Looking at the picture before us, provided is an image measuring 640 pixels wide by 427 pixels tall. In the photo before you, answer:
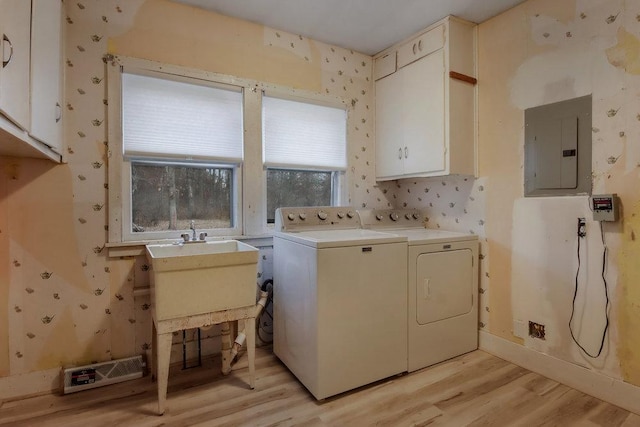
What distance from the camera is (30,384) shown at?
1846 mm

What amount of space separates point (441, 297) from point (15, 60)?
8.20ft

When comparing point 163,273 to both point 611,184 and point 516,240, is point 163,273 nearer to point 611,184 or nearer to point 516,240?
point 516,240

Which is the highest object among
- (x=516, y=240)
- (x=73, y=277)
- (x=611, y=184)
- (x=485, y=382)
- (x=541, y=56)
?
(x=541, y=56)

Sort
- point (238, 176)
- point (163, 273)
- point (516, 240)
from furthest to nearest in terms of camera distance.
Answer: point (238, 176)
point (516, 240)
point (163, 273)

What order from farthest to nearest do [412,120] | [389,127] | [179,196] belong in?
[389,127], [412,120], [179,196]

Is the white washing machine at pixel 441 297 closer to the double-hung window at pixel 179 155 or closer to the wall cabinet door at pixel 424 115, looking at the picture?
Result: the wall cabinet door at pixel 424 115

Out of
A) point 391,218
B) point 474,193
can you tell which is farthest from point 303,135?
point 474,193

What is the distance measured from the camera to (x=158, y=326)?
1647 millimetres

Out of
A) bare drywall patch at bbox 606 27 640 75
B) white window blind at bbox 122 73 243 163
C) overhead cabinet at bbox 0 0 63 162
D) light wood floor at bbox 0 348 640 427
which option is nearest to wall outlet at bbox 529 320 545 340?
light wood floor at bbox 0 348 640 427

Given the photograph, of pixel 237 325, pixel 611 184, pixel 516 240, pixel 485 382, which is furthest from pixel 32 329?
pixel 611 184

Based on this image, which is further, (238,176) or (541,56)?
(238,176)

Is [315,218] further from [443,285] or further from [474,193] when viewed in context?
[474,193]

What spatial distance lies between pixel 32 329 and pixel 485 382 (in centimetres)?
275

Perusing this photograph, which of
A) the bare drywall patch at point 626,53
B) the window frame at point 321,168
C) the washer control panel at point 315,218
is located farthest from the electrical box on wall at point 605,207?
the window frame at point 321,168
